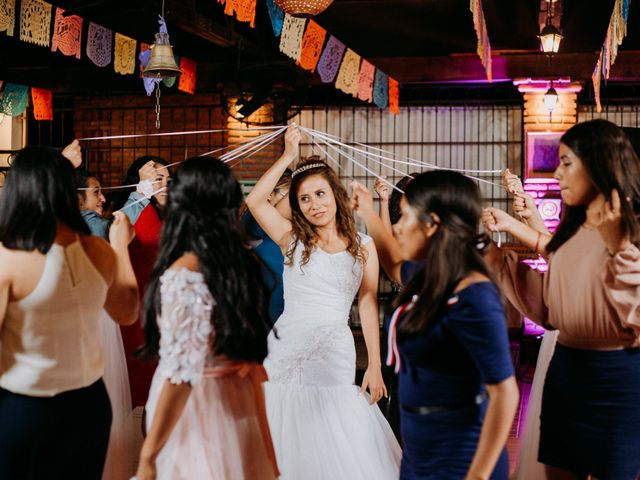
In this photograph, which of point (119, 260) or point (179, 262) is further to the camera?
point (119, 260)

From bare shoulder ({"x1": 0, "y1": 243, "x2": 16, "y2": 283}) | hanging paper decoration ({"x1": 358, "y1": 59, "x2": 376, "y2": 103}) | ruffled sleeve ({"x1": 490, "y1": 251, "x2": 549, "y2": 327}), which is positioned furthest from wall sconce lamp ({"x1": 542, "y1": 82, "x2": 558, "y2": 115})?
bare shoulder ({"x1": 0, "y1": 243, "x2": 16, "y2": 283})

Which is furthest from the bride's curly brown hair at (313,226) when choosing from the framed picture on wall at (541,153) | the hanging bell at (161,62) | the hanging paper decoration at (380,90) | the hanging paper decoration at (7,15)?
the framed picture on wall at (541,153)

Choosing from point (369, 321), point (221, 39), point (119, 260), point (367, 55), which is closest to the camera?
point (119, 260)

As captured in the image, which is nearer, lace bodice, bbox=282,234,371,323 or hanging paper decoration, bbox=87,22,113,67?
lace bodice, bbox=282,234,371,323

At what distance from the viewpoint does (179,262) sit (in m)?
2.33

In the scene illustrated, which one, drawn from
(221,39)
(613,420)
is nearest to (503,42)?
(221,39)

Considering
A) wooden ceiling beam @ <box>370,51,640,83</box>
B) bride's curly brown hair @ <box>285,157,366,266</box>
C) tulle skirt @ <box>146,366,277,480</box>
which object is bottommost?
tulle skirt @ <box>146,366,277,480</box>

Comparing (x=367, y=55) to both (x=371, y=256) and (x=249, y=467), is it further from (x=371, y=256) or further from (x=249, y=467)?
(x=249, y=467)

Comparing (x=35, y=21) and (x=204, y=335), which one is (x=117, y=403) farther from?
(x=35, y=21)

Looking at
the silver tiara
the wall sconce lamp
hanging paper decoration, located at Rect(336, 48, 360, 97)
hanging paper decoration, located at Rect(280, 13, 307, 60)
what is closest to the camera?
the silver tiara

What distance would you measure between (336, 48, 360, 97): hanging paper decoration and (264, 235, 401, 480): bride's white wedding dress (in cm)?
465

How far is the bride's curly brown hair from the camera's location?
385 centimetres

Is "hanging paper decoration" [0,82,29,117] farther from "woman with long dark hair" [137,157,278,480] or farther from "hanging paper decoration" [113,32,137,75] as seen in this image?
"woman with long dark hair" [137,157,278,480]

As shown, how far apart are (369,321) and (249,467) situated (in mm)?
1506
